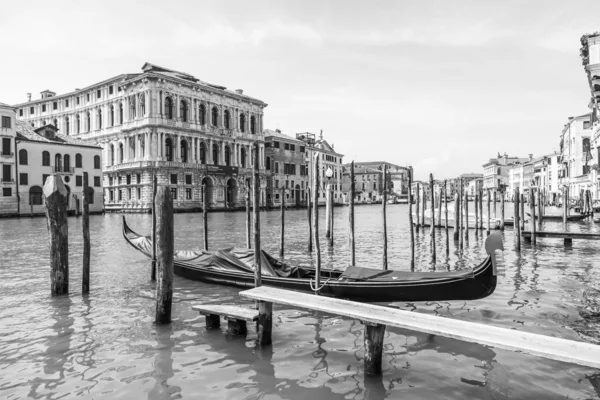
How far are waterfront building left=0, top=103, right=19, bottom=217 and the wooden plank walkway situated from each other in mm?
29893

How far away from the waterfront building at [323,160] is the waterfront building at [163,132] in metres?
11.8

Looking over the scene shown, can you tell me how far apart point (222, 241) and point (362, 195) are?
7483cm

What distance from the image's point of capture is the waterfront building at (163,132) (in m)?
37.3

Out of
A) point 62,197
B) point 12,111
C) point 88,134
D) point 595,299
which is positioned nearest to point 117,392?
point 62,197

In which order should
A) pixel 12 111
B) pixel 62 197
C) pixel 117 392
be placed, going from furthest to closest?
pixel 12 111, pixel 62 197, pixel 117 392

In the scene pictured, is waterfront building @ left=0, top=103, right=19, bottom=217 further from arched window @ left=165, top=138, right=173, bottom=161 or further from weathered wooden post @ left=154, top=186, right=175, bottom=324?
weathered wooden post @ left=154, top=186, right=175, bottom=324

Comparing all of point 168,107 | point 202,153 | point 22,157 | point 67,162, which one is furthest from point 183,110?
point 22,157

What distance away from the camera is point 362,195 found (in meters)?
89.8

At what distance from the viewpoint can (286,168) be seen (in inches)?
2023

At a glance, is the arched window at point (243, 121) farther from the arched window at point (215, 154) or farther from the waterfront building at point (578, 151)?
the waterfront building at point (578, 151)

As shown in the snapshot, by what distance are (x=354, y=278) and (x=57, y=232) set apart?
A: 465 cm

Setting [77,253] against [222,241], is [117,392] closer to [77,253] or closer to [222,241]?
[77,253]

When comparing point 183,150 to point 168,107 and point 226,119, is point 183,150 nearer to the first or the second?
point 168,107

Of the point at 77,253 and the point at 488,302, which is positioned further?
the point at 77,253
